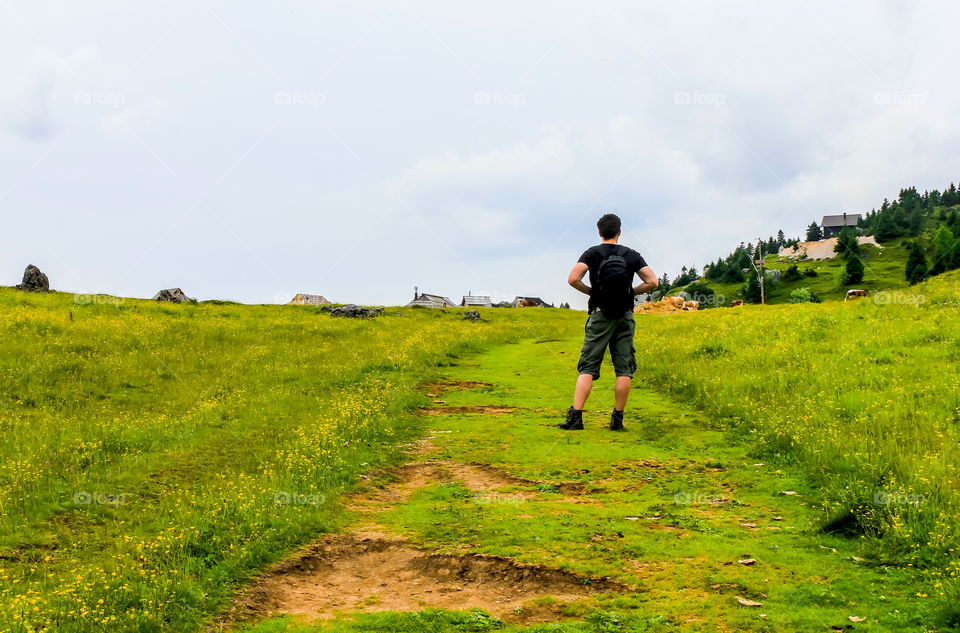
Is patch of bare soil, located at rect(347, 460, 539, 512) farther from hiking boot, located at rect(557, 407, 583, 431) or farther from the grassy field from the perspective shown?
hiking boot, located at rect(557, 407, 583, 431)

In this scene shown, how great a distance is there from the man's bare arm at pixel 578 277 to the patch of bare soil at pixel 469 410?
397 centimetres

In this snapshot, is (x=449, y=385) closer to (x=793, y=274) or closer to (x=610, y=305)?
(x=610, y=305)

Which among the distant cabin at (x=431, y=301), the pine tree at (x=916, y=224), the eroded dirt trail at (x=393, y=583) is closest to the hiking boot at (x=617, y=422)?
the eroded dirt trail at (x=393, y=583)

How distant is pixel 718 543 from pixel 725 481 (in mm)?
2422

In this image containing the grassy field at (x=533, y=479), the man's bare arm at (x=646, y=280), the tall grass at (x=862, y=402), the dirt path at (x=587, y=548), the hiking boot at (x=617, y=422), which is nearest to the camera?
the dirt path at (x=587, y=548)

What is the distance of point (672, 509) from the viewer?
7590mm

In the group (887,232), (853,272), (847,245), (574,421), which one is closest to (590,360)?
(574,421)

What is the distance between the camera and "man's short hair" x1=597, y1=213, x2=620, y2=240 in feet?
39.2

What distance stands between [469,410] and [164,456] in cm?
678

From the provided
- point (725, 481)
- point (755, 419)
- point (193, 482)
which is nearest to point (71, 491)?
point (193, 482)

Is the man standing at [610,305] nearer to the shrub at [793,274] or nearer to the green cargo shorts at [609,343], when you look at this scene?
the green cargo shorts at [609,343]

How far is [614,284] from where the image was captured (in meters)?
11.5

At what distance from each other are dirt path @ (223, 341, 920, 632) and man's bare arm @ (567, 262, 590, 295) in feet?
9.55

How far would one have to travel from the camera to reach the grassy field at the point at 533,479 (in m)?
5.27
